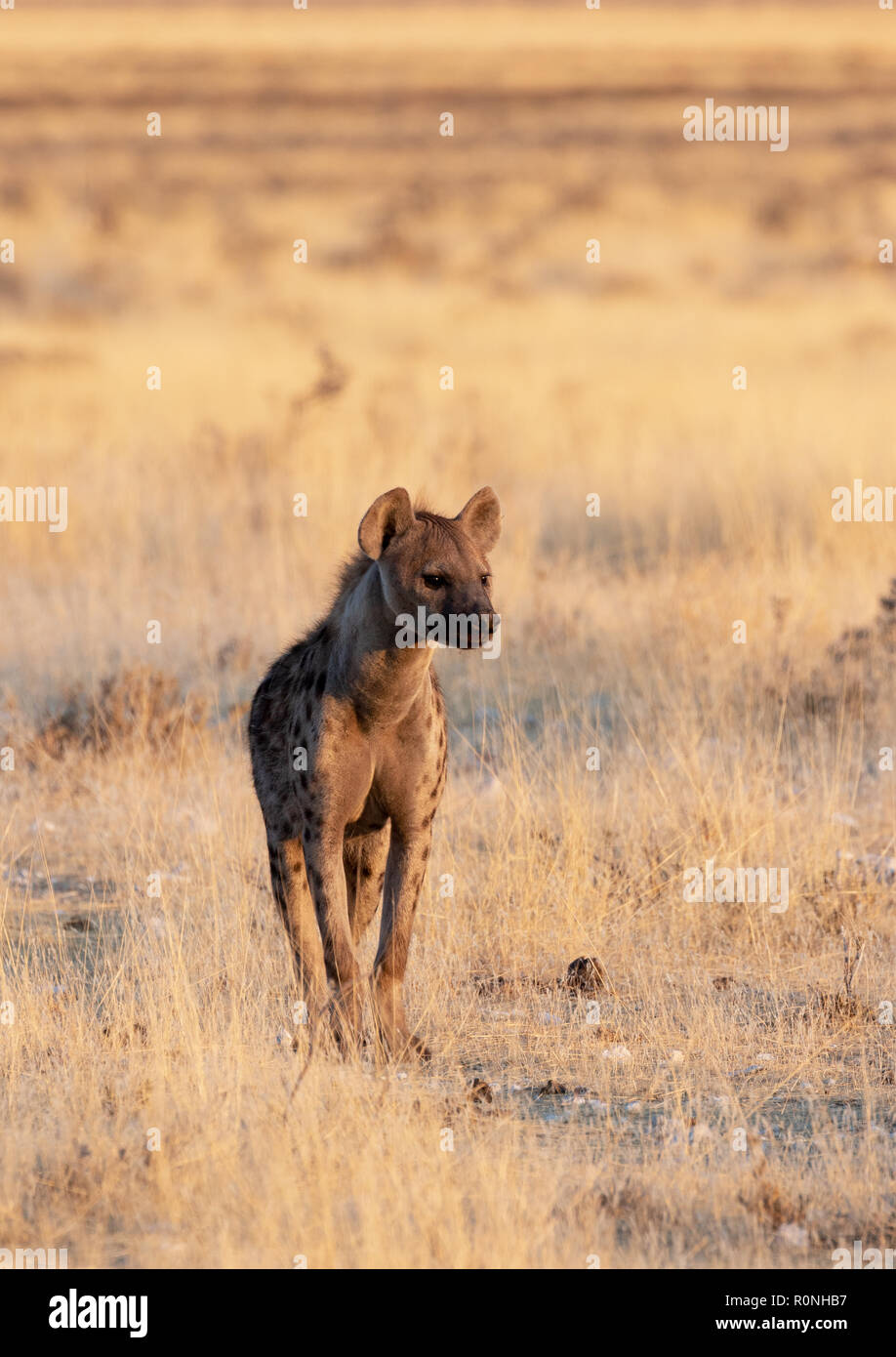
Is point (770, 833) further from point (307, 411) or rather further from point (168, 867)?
point (307, 411)

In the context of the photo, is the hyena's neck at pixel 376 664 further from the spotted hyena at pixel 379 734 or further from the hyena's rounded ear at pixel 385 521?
the hyena's rounded ear at pixel 385 521

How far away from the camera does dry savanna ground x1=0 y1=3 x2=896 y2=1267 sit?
5945 millimetres

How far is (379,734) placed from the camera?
23.2 feet

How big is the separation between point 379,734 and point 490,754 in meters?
3.95

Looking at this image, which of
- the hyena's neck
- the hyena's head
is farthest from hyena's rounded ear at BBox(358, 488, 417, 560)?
the hyena's neck

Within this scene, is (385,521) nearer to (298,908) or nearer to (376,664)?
(376,664)

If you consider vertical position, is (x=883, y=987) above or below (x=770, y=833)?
below

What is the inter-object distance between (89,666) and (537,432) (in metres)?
8.17

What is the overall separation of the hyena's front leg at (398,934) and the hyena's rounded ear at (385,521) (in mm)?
1087

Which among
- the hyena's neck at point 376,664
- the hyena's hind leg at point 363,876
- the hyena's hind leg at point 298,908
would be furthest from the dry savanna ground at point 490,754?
the hyena's neck at point 376,664

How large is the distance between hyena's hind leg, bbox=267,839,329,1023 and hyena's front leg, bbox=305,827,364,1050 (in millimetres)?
429

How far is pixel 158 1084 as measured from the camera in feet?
21.3

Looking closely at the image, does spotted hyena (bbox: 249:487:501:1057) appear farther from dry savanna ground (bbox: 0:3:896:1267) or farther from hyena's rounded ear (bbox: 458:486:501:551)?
dry savanna ground (bbox: 0:3:896:1267)
